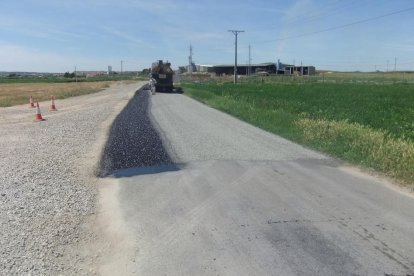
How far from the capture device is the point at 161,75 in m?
49.1

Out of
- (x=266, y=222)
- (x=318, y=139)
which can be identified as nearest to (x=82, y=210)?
(x=266, y=222)

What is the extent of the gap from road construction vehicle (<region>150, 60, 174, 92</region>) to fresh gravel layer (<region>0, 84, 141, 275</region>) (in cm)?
3519

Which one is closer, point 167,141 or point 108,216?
point 108,216

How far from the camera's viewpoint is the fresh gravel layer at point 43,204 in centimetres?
504

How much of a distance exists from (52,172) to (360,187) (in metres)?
5.93

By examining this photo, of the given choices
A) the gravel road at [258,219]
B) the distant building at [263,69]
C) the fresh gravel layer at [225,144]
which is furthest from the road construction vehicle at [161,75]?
the distant building at [263,69]

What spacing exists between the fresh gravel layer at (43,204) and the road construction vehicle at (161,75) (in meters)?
35.2

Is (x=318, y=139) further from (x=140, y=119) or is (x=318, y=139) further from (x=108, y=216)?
(x=140, y=119)

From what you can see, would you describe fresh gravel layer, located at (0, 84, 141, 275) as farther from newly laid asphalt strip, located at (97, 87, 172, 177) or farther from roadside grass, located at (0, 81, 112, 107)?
roadside grass, located at (0, 81, 112, 107)

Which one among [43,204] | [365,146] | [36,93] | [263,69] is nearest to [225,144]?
[365,146]

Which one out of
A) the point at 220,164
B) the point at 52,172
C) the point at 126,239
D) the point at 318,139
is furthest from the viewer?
the point at 318,139

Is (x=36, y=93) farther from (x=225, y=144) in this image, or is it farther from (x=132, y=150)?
(x=225, y=144)

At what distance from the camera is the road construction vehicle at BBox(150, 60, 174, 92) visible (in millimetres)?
48562

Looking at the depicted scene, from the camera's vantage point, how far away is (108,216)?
261 inches
